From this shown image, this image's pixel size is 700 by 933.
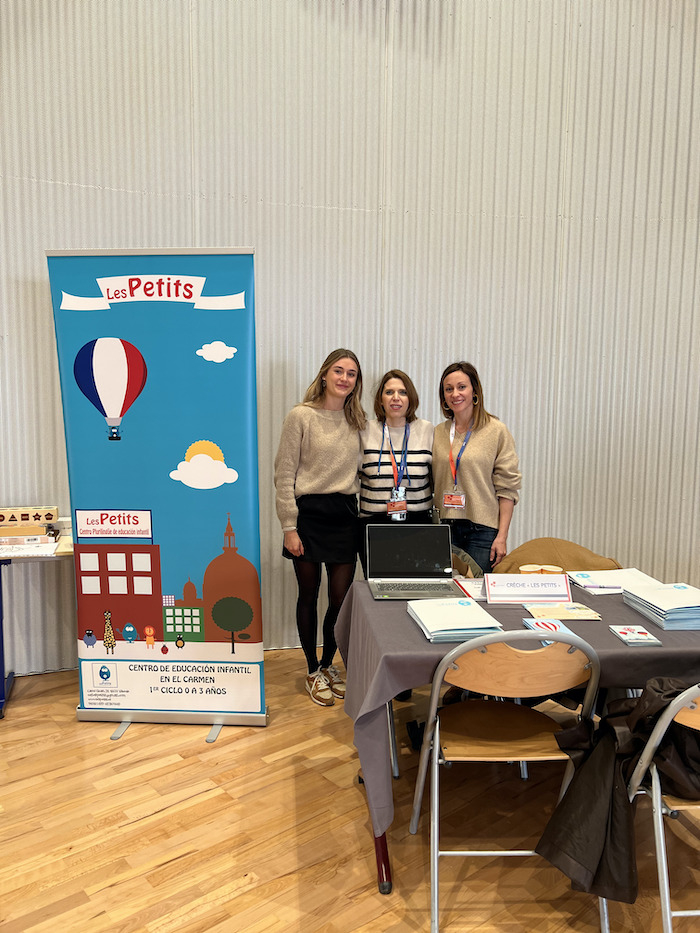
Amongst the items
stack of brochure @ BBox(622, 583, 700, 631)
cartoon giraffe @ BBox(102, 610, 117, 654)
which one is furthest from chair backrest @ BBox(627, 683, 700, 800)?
cartoon giraffe @ BBox(102, 610, 117, 654)

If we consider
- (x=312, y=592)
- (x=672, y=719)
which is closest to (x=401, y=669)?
(x=672, y=719)

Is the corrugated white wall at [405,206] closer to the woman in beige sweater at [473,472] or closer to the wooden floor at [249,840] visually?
the woman in beige sweater at [473,472]

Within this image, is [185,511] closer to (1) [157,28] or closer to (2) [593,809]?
(2) [593,809]

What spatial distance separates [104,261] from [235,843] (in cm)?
228

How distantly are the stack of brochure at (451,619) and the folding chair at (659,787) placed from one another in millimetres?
479

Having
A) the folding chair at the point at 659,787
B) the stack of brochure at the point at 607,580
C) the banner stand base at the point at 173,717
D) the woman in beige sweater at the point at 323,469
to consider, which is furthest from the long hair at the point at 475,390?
the banner stand base at the point at 173,717

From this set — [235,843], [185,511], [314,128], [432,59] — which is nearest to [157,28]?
[314,128]

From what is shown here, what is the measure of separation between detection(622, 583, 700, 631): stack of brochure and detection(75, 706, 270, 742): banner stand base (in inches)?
65.5

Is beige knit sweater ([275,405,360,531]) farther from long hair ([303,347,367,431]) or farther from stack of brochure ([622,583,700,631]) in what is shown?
stack of brochure ([622,583,700,631])

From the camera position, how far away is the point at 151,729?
287 centimetres

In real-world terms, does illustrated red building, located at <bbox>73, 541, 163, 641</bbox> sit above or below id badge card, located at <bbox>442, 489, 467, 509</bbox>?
below

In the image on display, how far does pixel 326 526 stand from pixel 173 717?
1102 millimetres

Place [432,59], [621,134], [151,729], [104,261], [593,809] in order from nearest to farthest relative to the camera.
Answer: [593,809], [104,261], [151,729], [432,59], [621,134]

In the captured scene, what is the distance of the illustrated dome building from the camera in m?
2.82
